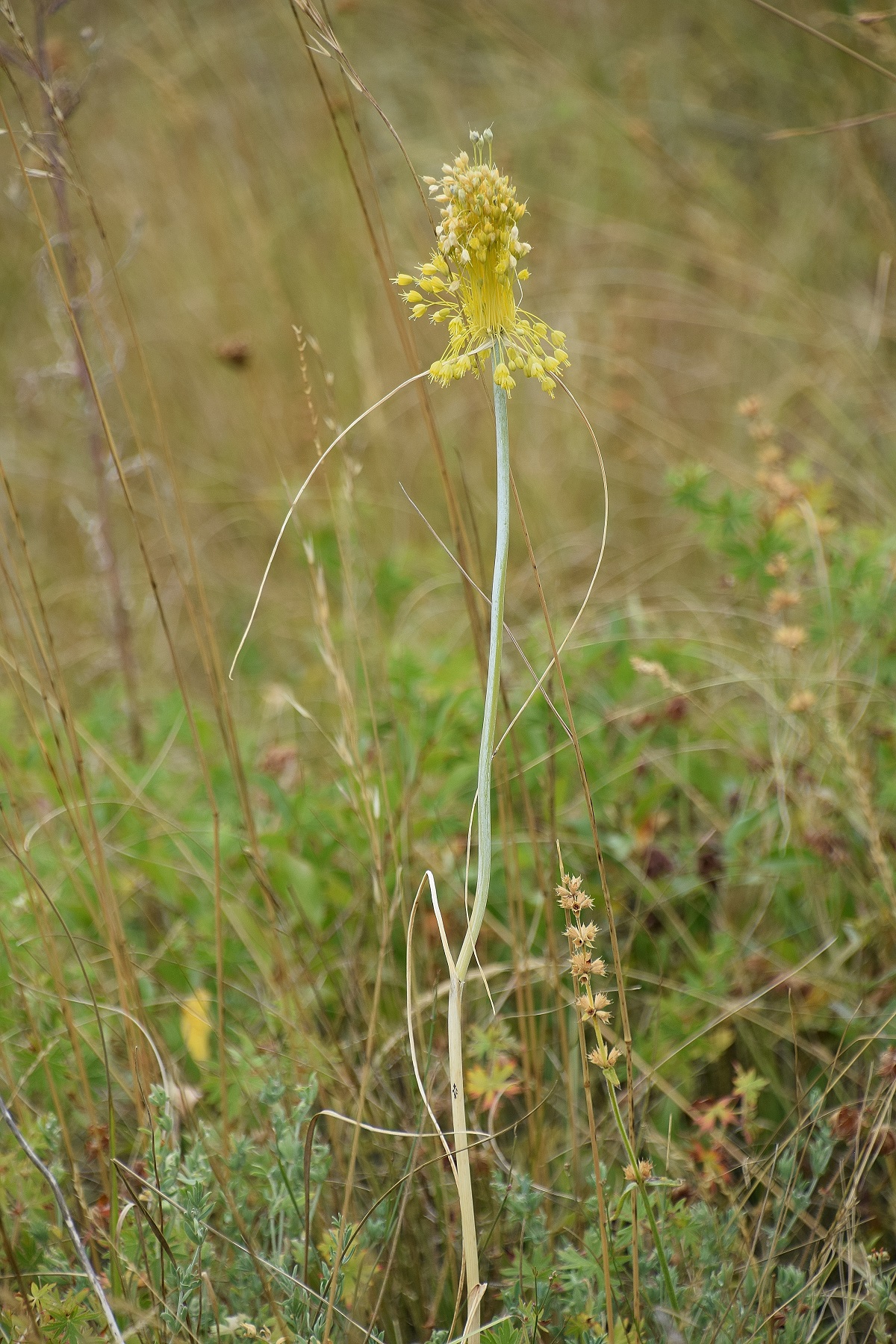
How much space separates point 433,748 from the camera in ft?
4.99

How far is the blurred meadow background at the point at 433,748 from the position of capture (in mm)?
994

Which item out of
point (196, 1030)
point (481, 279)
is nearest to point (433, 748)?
point (196, 1030)

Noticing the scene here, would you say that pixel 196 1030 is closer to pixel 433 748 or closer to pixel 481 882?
pixel 433 748

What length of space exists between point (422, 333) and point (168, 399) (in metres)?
0.93

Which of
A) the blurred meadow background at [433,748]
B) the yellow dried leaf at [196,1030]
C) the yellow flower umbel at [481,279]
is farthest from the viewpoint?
the yellow dried leaf at [196,1030]

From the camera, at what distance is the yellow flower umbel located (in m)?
0.72

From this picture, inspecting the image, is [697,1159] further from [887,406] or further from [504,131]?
[504,131]

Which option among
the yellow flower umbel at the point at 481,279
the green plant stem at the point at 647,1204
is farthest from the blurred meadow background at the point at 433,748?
the yellow flower umbel at the point at 481,279

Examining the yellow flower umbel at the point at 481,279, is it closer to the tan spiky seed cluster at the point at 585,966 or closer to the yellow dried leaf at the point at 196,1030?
the tan spiky seed cluster at the point at 585,966

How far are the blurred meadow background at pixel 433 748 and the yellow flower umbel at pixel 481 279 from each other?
6.3 inches

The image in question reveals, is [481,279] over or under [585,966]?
over

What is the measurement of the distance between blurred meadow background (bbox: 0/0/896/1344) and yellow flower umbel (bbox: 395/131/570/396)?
159mm

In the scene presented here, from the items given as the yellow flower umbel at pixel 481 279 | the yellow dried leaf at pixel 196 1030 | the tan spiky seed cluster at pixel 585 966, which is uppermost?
the yellow flower umbel at pixel 481 279

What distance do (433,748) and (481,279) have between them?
0.87m
